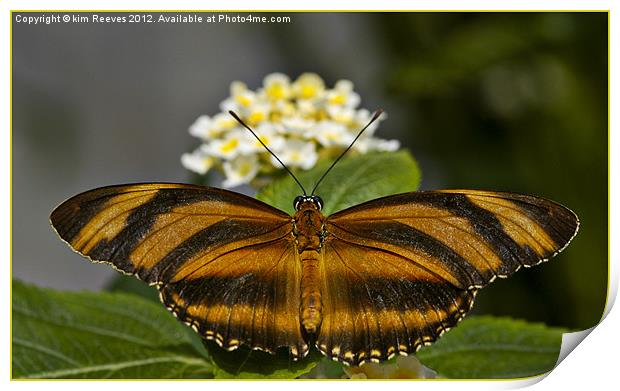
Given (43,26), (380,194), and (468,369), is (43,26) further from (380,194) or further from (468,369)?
(468,369)

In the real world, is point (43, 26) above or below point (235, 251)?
above

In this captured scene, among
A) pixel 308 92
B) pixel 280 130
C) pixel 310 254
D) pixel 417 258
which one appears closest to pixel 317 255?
pixel 310 254

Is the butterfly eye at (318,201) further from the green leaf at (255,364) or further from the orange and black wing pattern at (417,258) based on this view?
the green leaf at (255,364)

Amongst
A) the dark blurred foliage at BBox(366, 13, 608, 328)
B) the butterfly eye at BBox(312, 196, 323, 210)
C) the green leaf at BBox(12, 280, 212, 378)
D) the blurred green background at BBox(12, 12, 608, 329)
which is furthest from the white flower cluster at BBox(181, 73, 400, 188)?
the dark blurred foliage at BBox(366, 13, 608, 328)

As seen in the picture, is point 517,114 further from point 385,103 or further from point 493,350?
point 493,350

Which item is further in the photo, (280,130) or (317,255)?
(280,130)
